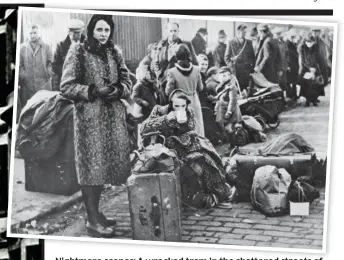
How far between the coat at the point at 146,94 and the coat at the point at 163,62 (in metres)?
0.05

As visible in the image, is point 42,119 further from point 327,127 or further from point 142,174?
point 327,127

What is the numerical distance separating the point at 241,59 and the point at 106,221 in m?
1.38

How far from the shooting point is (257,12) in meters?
3.50

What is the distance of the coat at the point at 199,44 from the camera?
11.6 feet

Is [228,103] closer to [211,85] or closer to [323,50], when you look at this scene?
[211,85]

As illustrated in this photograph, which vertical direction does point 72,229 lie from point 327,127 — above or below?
below

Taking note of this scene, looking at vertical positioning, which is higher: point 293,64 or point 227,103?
point 293,64

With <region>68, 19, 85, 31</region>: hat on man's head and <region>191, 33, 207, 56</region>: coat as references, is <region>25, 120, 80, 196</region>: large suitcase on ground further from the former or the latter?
<region>191, 33, 207, 56</region>: coat

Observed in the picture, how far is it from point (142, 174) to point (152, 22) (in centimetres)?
98

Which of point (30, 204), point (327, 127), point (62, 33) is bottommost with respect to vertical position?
point (30, 204)

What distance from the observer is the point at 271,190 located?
3.56m

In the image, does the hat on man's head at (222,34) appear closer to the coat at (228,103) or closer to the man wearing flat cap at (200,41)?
the man wearing flat cap at (200,41)

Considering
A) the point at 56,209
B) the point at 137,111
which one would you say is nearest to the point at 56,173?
the point at 56,209

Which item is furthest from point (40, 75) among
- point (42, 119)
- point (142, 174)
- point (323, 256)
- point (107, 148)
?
point (323, 256)
